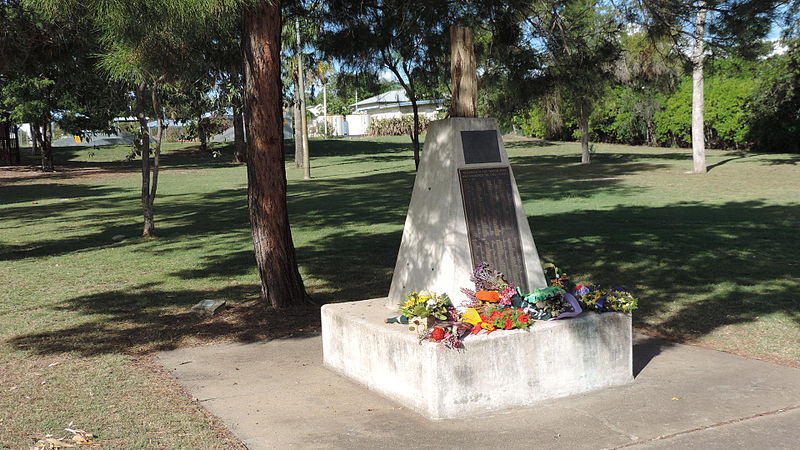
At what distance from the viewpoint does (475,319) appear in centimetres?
520

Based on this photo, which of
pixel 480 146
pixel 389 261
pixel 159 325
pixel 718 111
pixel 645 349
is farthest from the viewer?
pixel 718 111

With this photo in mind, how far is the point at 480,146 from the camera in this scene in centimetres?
594

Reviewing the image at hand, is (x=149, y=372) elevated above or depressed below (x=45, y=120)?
below

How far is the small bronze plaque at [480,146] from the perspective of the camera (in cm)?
586

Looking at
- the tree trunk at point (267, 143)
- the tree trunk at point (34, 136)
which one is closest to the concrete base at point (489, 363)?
the tree trunk at point (267, 143)

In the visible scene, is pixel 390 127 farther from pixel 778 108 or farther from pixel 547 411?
pixel 547 411

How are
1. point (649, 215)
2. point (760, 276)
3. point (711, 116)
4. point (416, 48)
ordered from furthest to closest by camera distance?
1. point (711, 116)
2. point (649, 215)
3. point (416, 48)
4. point (760, 276)

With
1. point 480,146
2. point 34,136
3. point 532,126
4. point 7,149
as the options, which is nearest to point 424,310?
point 480,146

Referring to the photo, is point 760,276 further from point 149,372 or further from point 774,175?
point 774,175

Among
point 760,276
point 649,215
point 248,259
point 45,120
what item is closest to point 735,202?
point 649,215

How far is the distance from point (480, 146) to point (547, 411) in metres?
2.01

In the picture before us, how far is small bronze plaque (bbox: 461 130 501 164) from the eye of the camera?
5.86 meters

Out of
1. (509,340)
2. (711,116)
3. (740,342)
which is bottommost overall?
(740,342)

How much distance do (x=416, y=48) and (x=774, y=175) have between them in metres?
15.4
